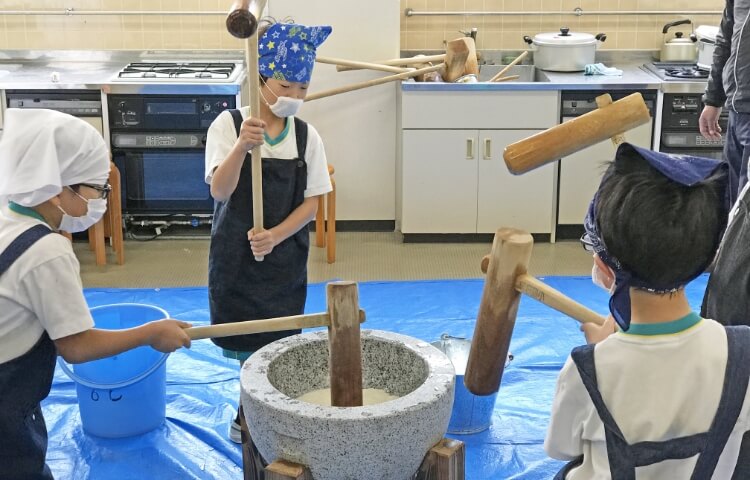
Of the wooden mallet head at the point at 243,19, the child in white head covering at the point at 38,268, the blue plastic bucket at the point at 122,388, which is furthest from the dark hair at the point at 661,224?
the blue plastic bucket at the point at 122,388

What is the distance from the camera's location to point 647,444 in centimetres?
147

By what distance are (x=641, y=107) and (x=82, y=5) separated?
4.05m

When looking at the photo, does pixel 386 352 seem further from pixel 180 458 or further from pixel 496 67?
pixel 496 67

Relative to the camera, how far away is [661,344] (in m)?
1.46

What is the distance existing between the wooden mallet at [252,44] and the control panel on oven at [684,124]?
9.79 ft

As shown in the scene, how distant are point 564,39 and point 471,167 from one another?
32.5 inches

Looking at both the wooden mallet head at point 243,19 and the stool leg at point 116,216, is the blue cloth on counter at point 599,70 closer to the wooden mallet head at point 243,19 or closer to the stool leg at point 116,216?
the stool leg at point 116,216

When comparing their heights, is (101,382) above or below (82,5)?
below

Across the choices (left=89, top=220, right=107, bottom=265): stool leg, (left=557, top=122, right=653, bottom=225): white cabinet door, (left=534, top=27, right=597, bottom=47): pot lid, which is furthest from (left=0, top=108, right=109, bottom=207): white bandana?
(left=534, top=27, right=597, bottom=47): pot lid

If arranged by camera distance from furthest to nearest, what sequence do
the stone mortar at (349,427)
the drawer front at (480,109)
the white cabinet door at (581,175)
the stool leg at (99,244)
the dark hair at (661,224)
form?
the white cabinet door at (581,175) → the drawer front at (480,109) → the stool leg at (99,244) → the stone mortar at (349,427) → the dark hair at (661,224)

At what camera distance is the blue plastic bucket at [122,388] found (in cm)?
284

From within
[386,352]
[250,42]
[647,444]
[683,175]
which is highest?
[250,42]

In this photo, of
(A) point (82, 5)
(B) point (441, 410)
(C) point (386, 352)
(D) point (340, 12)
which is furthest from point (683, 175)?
(A) point (82, 5)

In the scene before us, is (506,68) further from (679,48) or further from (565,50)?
(679,48)
